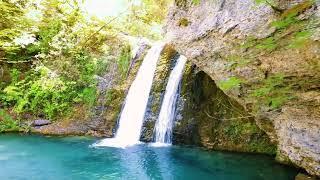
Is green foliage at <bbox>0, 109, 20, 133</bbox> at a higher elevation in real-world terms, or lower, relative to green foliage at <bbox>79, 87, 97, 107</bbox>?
lower

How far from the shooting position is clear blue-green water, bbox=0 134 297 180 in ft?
24.7

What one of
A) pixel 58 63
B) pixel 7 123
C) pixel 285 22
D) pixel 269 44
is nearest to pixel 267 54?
pixel 269 44

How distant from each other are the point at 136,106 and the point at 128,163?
3445 mm

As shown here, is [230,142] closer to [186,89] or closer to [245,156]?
[245,156]

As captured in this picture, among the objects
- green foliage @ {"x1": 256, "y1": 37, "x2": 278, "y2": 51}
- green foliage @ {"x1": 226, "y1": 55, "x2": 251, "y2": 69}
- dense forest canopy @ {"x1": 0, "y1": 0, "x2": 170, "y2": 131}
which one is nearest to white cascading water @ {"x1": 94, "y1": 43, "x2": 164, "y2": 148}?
dense forest canopy @ {"x1": 0, "y1": 0, "x2": 170, "y2": 131}

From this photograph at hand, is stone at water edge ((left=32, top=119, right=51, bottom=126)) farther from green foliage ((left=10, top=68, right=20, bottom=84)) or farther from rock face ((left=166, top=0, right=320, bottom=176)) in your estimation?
rock face ((left=166, top=0, right=320, bottom=176))

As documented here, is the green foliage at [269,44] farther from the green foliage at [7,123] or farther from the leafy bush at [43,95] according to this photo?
the green foliage at [7,123]

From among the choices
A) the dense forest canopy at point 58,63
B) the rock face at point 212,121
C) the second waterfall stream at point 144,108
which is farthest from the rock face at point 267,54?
the dense forest canopy at point 58,63

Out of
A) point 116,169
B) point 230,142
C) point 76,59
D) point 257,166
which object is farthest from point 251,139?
point 76,59

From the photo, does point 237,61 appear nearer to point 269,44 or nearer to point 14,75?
point 269,44

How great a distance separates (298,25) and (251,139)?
19.9ft

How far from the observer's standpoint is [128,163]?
8383 millimetres

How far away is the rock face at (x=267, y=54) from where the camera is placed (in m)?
3.93

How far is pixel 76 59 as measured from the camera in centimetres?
1362
